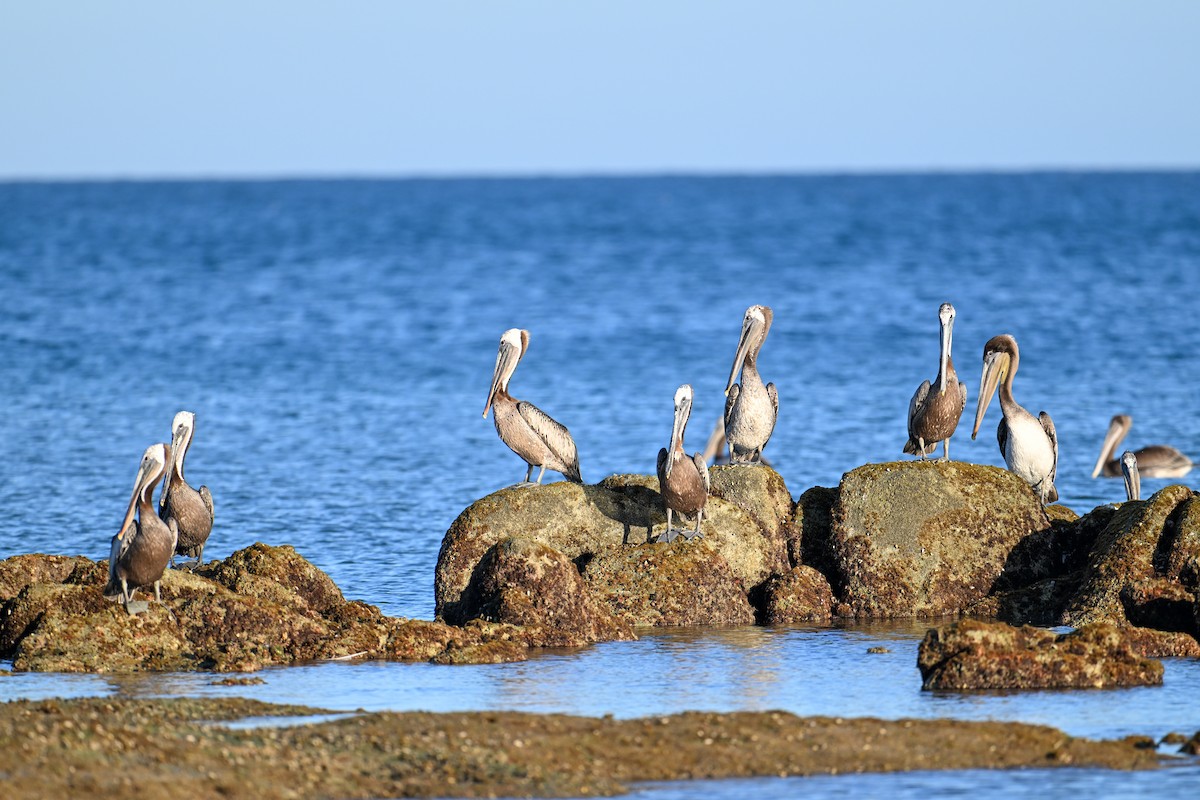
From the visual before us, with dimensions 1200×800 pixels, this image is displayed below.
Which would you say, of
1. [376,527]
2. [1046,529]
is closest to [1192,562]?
[1046,529]

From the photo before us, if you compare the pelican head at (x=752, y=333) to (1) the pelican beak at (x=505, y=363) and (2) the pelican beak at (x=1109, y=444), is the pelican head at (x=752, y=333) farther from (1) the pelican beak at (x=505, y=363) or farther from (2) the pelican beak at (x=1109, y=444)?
(2) the pelican beak at (x=1109, y=444)

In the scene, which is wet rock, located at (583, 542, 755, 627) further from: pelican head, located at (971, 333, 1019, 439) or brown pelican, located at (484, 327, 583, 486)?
pelican head, located at (971, 333, 1019, 439)

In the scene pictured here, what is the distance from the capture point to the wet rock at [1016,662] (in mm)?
9742

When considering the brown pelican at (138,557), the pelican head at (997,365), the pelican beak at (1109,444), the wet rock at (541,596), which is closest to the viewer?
the brown pelican at (138,557)

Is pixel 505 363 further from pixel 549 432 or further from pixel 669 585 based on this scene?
pixel 669 585

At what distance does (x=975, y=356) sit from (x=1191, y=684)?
76.5 feet

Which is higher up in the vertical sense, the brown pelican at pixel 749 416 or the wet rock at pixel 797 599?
the brown pelican at pixel 749 416

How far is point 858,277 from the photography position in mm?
52594

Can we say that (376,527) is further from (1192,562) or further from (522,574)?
(1192,562)

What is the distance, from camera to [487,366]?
3294 cm

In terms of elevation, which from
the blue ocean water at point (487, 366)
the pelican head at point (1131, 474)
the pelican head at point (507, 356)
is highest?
the pelican head at point (507, 356)

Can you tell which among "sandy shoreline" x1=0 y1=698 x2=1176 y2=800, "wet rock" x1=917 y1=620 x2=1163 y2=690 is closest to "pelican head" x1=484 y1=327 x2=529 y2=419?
"wet rock" x1=917 y1=620 x2=1163 y2=690

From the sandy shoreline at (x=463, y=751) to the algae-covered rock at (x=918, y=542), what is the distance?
3.65 m

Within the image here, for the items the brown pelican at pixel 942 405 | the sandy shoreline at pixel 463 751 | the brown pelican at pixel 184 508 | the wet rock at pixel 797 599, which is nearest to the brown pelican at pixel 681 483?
the wet rock at pixel 797 599
